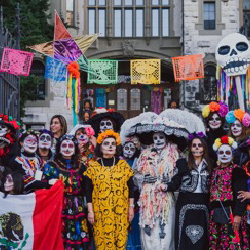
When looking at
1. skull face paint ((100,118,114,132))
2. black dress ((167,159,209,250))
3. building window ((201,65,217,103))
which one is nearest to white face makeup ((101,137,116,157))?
black dress ((167,159,209,250))

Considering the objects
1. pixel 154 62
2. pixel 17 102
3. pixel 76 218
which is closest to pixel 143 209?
pixel 76 218

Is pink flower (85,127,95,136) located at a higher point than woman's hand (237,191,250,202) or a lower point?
higher

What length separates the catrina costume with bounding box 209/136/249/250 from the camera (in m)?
5.58

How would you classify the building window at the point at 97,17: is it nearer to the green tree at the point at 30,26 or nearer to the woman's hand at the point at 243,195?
the green tree at the point at 30,26

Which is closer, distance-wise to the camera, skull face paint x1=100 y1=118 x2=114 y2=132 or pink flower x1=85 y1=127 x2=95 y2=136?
pink flower x1=85 y1=127 x2=95 y2=136

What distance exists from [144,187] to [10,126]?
2.05 m

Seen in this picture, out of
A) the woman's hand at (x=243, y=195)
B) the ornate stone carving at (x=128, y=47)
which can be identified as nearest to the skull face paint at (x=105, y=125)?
the woman's hand at (x=243, y=195)

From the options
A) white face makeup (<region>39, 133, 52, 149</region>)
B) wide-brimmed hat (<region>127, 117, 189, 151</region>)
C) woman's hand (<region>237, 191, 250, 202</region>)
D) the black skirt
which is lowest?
the black skirt

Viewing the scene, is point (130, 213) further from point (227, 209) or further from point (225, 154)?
point (225, 154)

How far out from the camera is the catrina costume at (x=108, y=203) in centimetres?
578

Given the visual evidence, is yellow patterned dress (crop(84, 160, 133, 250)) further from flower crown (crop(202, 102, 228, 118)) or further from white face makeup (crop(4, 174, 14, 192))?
flower crown (crop(202, 102, 228, 118))

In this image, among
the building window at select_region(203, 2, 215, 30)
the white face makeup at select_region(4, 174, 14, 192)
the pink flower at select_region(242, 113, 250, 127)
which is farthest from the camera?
the building window at select_region(203, 2, 215, 30)

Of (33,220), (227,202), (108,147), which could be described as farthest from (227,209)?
(33,220)

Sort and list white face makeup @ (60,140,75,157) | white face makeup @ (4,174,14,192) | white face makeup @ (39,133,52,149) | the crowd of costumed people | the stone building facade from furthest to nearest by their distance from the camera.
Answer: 1. the stone building facade
2. white face makeup @ (39,133,52,149)
3. white face makeup @ (60,140,75,157)
4. the crowd of costumed people
5. white face makeup @ (4,174,14,192)
